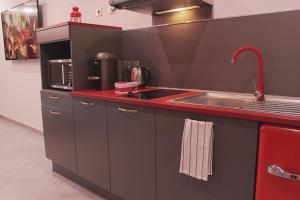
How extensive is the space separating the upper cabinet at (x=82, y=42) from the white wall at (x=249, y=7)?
3.41 feet

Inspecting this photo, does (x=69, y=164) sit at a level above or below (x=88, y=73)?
below

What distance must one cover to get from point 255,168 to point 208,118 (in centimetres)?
32

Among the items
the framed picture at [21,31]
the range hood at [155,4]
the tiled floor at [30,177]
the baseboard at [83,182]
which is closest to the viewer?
the range hood at [155,4]

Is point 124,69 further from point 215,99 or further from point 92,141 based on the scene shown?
point 215,99

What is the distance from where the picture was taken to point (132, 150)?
165 cm

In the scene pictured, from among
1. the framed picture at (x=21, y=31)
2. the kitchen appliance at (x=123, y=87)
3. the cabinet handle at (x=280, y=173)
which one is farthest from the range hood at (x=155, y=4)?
the framed picture at (x=21, y=31)

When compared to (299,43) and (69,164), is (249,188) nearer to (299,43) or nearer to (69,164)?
(299,43)

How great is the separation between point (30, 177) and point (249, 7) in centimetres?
249

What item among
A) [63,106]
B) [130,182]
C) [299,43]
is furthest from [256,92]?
[63,106]

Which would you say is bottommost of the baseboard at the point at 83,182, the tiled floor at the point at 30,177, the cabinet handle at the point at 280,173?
the tiled floor at the point at 30,177

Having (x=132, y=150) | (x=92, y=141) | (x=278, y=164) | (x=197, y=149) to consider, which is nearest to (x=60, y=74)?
(x=92, y=141)

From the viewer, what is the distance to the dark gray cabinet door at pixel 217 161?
115 centimetres

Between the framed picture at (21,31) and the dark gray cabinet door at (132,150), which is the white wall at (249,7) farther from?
the framed picture at (21,31)

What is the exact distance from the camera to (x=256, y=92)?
1546mm
